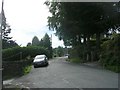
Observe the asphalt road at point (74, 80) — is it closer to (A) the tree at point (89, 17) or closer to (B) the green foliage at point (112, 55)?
(B) the green foliage at point (112, 55)

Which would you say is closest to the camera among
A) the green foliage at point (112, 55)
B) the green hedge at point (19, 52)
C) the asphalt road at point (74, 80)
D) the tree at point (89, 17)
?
the asphalt road at point (74, 80)

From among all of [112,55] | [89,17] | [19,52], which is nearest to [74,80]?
[112,55]

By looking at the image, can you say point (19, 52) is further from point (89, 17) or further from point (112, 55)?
point (112, 55)

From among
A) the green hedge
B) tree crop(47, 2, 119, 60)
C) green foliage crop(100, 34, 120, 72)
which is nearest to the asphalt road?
green foliage crop(100, 34, 120, 72)

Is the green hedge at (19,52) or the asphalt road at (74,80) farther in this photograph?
the green hedge at (19,52)

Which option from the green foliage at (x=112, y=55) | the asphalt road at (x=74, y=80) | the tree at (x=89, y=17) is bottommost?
the asphalt road at (x=74, y=80)

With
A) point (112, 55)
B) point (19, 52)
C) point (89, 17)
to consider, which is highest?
point (89, 17)

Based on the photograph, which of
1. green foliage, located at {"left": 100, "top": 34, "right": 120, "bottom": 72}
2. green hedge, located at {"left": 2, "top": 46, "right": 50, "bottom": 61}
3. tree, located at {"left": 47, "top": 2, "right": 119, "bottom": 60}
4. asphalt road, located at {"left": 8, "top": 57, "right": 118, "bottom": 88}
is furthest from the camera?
green hedge, located at {"left": 2, "top": 46, "right": 50, "bottom": 61}

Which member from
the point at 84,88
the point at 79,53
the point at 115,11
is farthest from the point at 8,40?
the point at 84,88

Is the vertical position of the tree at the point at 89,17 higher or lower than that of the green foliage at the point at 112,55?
higher

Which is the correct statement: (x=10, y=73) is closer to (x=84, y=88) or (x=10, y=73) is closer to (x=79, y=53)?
(x=84, y=88)

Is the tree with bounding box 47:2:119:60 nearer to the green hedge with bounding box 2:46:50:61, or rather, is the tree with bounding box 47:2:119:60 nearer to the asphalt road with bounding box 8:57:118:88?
the asphalt road with bounding box 8:57:118:88

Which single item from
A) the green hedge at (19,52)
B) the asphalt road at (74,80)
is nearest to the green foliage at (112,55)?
the asphalt road at (74,80)

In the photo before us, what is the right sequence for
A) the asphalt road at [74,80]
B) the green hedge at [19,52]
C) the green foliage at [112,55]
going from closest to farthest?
the asphalt road at [74,80], the green foliage at [112,55], the green hedge at [19,52]
